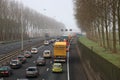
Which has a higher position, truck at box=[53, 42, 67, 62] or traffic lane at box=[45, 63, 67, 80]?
truck at box=[53, 42, 67, 62]

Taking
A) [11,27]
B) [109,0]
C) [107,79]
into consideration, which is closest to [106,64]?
[107,79]

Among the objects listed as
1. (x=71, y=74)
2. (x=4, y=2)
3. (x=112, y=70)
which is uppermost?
(x=4, y=2)

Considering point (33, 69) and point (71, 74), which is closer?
point (33, 69)

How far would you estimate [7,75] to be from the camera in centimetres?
4403

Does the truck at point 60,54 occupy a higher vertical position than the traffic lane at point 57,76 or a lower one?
higher

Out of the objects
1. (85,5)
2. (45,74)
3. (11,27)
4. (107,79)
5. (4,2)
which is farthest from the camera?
(11,27)

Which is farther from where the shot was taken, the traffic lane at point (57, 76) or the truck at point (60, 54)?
the truck at point (60, 54)

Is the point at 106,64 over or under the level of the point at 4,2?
under

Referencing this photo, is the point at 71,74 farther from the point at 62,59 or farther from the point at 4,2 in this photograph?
the point at 4,2

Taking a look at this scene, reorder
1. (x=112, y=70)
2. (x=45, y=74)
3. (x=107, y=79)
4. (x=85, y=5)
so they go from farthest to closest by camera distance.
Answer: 1. (x=85, y=5)
2. (x=45, y=74)
3. (x=107, y=79)
4. (x=112, y=70)

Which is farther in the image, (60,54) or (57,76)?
(60,54)

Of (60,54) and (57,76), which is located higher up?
(60,54)

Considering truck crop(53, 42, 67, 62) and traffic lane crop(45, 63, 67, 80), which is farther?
truck crop(53, 42, 67, 62)

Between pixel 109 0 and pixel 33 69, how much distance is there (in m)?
15.6
